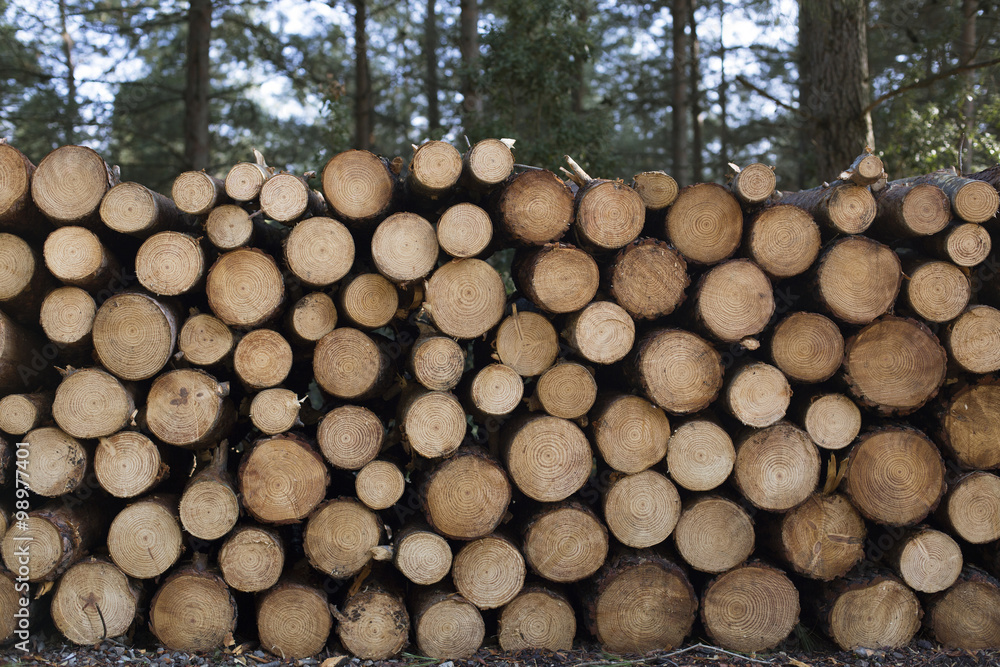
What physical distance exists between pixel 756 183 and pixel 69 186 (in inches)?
127

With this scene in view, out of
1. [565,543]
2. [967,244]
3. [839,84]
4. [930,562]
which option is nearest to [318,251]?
[565,543]

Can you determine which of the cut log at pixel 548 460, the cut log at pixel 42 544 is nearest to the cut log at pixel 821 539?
the cut log at pixel 548 460

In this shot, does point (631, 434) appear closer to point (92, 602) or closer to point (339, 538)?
point (339, 538)

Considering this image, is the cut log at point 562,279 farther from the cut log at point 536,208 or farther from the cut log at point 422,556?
the cut log at point 422,556

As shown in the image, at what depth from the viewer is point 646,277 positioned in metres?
3.06

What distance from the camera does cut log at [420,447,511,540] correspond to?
9.75 feet

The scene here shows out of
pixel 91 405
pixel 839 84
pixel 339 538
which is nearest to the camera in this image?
pixel 91 405

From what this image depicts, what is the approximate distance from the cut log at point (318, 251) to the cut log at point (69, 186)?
0.94 metres

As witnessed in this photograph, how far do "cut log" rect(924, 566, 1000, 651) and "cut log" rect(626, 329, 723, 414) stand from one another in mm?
1571

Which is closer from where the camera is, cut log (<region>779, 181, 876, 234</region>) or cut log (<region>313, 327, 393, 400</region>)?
cut log (<region>313, 327, 393, 400</region>)

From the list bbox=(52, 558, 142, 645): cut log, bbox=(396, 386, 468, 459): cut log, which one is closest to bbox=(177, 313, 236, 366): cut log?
bbox=(396, 386, 468, 459): cut log

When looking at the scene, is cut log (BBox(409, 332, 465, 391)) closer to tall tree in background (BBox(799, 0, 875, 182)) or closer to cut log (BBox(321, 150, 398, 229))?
cut log (BBox(321, 150, 398, 229))

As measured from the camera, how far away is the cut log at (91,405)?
2.91 m

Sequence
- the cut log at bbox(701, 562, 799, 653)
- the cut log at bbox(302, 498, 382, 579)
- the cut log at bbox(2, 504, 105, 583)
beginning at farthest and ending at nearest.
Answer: the cut log at bbox(701, 562, 799, 653) < the cut log at bbox(302, 498, 382, 579) < the cut log at bbox(2, 504, 105, 583)
